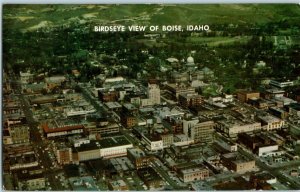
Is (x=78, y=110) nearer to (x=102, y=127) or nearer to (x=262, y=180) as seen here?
(x=102, y=127)

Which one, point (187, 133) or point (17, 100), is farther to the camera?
point (187, 133)

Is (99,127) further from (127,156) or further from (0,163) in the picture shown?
(0,163)

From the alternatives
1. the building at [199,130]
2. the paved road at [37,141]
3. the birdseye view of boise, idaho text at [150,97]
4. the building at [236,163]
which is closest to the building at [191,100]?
the birdseye view of boise, idaho text at [150,97]

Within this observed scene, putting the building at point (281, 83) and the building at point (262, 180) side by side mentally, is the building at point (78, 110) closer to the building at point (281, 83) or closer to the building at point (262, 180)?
the building at point (262, 180)

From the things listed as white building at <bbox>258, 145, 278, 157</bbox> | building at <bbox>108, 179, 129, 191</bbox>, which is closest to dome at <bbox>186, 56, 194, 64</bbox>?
white building at <bbox>258, 145, 278, 157</bbox>

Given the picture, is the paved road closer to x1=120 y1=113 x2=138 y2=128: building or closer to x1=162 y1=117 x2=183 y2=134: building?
x1=120 y1=113 x2=138 y2=128: building

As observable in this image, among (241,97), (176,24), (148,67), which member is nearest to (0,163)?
(148,67)
